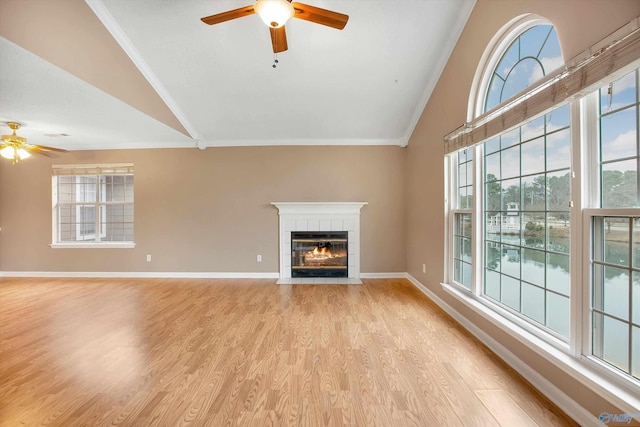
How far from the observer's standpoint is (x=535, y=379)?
1.83 metres

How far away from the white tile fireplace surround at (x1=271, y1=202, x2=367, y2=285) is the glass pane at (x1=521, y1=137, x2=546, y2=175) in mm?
2837

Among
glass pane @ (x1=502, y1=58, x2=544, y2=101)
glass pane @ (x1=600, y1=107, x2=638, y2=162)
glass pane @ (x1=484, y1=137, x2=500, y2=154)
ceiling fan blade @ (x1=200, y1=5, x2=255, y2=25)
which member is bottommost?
glass pane @ (x1=600, y1=107, x2=638, y2=162)

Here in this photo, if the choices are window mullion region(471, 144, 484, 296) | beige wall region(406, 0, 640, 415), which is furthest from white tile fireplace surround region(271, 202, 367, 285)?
window mullion region(471, 144, 484, 296)

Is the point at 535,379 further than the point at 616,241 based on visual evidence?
Yes

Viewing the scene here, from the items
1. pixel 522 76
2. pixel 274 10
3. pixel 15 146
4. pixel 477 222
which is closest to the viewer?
pixel 274 10

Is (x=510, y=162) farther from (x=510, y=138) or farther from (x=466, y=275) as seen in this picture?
(x=466, y=275)

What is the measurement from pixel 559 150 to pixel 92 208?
718 centimetres

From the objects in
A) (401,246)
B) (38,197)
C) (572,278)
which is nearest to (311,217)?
(401,246)

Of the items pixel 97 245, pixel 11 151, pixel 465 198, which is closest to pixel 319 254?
pixel 465 198

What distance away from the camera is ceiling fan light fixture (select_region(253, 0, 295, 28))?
1.75 m

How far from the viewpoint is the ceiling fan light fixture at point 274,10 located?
1.75m

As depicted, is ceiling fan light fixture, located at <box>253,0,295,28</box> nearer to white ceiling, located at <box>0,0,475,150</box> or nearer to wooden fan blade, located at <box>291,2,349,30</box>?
wooden fan blade, located at <box>291,2,349,30</box>

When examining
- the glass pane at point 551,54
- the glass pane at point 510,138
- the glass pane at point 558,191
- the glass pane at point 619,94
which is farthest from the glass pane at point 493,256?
the glass pane at point 551,54

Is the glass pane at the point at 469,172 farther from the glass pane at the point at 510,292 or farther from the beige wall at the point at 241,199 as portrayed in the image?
the beige wall at the point at 241,199
